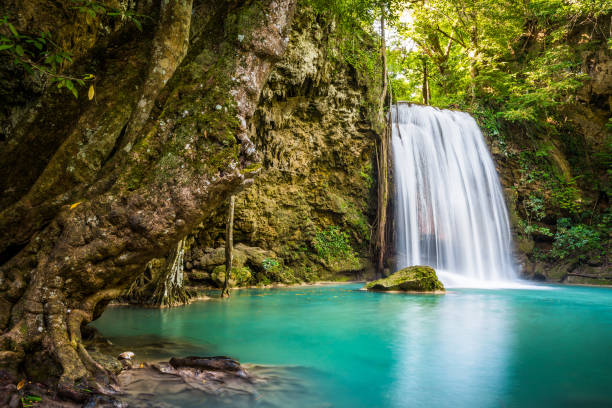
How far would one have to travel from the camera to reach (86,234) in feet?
8.23

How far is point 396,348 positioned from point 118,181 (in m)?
3.30

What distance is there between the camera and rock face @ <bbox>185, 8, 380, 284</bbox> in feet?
35.8

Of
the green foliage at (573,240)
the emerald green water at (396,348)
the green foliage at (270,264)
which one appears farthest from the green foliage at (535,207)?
the green foliage at (270,264)

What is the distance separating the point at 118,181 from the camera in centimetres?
264

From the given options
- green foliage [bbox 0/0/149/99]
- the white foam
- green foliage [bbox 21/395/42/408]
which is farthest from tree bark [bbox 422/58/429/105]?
green foliage [bbox 21/395/42/408]

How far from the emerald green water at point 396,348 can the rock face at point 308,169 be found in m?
4.32

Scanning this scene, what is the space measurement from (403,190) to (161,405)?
12515 millimetres

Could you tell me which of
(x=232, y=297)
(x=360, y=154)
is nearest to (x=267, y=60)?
(x=232, y=297)

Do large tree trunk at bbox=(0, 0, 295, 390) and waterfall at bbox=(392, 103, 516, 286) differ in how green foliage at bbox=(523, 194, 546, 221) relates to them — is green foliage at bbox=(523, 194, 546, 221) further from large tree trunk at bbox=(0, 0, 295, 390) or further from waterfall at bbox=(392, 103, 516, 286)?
large tree trunk at bbox=(0, 0, 295, 390)

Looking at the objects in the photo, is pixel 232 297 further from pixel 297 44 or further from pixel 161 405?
pixel 297 44

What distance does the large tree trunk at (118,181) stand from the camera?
245 centimetres

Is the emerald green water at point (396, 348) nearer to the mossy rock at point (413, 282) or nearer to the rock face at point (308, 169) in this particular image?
the mossy rock at point (413, 282)

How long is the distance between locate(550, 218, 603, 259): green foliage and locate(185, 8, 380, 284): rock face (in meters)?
7.51

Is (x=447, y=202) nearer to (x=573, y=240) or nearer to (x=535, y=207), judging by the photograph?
(x=535, y=207)
